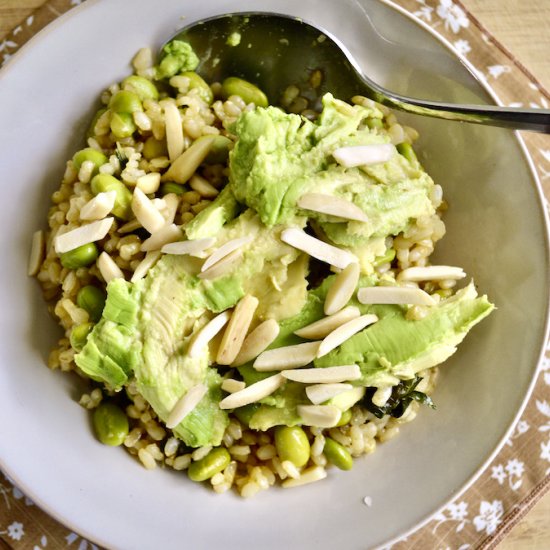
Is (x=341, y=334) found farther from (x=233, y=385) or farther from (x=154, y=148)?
(x=154, y=148)

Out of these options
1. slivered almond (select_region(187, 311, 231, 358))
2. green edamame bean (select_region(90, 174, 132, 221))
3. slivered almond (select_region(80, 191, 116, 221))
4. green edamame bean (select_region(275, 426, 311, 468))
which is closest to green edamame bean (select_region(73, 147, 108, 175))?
green edamame bean (select_region(90, 174, 132, 221))

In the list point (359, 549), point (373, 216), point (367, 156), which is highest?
point (367, 156)

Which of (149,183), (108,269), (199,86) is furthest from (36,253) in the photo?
(199,86)

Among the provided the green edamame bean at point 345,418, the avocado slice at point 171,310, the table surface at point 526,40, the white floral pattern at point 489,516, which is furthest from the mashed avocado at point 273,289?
the table surface at point 526,40

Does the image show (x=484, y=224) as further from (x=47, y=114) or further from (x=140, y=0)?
(x=47, y=114)

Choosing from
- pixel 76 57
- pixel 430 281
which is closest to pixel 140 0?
pixel 76 57
